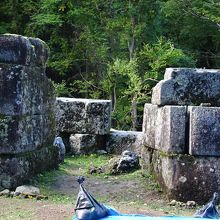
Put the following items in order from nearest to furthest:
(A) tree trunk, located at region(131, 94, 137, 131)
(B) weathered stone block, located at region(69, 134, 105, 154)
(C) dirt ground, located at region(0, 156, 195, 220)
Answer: (C) dirt ground, located at region(0, 156, 195, 220) < (B) weathered stone block, located at region(69, 134, 105, 154) < (A) tree trunk, located at region(131, 94, 137, 131)

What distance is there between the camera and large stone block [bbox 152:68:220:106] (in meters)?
8.00

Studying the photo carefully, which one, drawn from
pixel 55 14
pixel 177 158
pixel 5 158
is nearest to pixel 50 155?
pixel 5 158

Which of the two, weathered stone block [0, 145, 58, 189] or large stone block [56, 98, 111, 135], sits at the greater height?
large stone block [56, 98, 111, 135]

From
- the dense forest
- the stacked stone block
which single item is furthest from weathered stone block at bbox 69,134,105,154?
the dense forest

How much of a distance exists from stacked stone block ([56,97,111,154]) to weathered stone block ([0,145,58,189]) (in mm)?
3647

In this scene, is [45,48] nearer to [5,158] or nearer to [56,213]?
[5,158]

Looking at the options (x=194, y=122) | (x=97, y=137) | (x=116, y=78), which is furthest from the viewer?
(x=116, y=78)

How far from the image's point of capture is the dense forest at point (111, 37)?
19.9 meters

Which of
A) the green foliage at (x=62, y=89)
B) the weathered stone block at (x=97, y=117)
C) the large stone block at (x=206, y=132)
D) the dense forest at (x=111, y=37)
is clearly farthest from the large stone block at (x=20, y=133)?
the dense forest at (x=111, y=37)

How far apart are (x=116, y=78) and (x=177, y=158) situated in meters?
12.8

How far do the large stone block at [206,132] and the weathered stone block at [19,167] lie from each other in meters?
2.57

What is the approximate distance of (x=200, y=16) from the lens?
20.9 meters

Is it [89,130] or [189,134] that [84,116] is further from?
[189,134]

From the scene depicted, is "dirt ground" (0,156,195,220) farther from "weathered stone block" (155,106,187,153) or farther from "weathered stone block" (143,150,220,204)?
"weathered stone block" (155,106,187,153)
